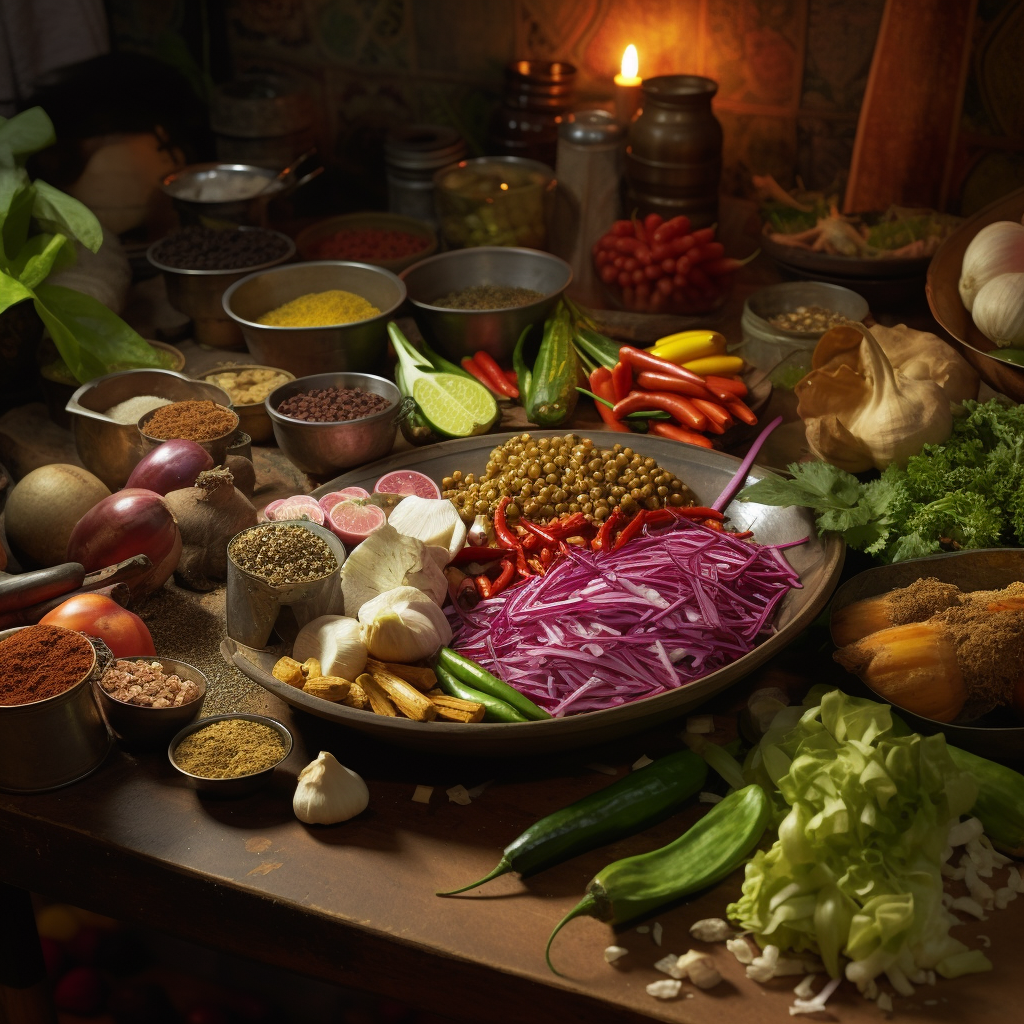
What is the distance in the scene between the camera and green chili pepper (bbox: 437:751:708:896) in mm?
1582

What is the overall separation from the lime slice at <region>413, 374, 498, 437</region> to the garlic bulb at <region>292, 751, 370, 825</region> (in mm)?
1168

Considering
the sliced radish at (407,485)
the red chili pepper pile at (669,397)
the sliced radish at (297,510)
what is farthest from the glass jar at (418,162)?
the sliced radish at (297,510)

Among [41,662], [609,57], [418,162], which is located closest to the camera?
[41,662]

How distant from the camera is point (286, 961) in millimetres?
1641

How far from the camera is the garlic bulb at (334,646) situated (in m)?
1.82

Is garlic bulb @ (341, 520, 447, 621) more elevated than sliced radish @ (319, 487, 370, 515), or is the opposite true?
garlic bulb @ (341, 520, 447, 621)

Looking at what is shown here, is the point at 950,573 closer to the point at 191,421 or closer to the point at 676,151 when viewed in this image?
the point at 191,421

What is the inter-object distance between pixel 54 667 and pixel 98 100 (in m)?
2.48

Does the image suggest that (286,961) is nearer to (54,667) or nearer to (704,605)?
(54,667)

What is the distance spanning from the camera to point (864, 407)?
228 cm

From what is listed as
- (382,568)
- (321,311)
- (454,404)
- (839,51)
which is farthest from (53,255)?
(839,51)

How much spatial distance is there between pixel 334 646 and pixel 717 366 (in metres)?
1.44

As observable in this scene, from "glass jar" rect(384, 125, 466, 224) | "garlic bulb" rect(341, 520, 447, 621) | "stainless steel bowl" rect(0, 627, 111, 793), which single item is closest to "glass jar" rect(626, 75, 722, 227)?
"glass jar" rect(384, 125, 466, 224)

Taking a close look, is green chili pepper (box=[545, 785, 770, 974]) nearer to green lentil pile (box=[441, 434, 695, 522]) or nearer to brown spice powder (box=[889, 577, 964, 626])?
brown spice powder (box=[889, 577, 964, 626])
